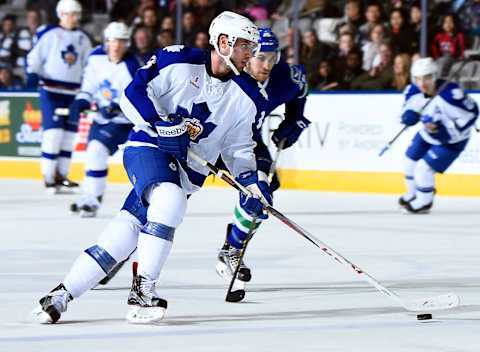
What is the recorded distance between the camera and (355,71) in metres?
12.3

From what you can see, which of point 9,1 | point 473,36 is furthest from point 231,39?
point 9,1

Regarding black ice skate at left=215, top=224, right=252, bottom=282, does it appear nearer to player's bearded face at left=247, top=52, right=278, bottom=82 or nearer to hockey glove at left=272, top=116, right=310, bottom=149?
hockey glove at left=272, top=116, right=310, bottom=149

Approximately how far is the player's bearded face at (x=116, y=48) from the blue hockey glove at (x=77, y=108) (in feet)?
1.26

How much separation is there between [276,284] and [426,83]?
14.6ft

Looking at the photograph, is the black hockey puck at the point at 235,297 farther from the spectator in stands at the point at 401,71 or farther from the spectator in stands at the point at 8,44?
the spectator in stands at the point at 8,44

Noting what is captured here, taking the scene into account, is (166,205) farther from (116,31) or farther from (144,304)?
(116,31)

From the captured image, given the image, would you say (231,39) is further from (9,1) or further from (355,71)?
(9,1)

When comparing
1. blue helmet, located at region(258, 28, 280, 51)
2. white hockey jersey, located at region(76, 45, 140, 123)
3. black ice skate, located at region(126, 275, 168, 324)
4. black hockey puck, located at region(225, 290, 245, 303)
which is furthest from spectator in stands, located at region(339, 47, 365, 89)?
black ice skate, located at region(126, 275, 168, 324)

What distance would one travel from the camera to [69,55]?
12.0m

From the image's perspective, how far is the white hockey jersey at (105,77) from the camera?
31.7 feet

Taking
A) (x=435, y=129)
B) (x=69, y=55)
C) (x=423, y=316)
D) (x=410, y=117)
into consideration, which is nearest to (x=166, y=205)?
(x=423, y=316)

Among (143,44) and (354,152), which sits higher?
(143,44)

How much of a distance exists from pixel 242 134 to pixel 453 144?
5350 mm

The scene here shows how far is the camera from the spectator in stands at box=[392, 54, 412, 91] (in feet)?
38.6
